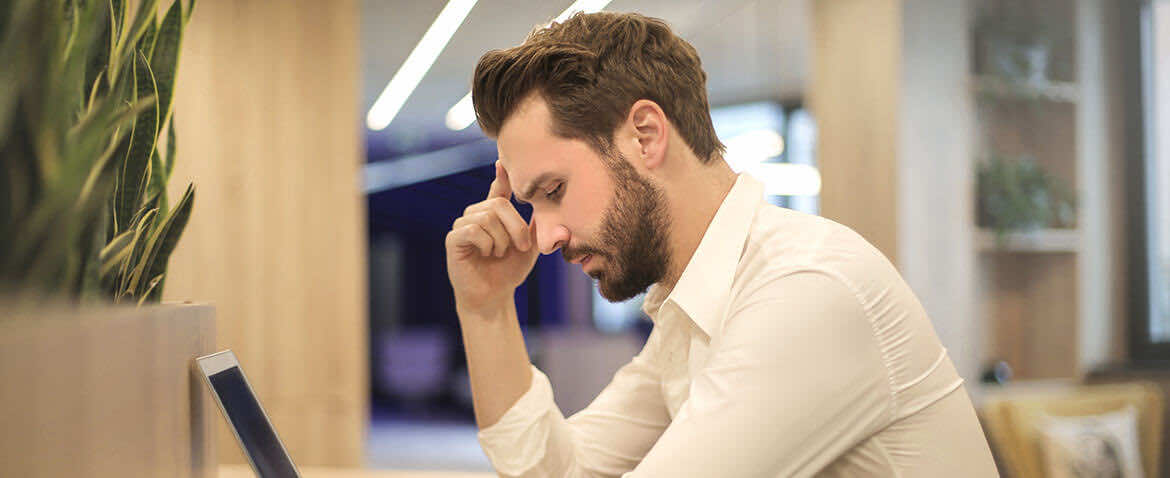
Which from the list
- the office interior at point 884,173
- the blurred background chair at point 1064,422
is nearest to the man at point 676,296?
the blurred background chair at point 1064,422

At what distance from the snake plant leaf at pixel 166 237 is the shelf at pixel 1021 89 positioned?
3.47m

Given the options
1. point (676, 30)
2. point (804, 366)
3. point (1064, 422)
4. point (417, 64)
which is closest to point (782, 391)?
point (804, 366)

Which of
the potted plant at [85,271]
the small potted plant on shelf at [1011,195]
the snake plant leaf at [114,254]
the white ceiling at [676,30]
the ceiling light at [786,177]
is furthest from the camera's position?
the ceiling light at [786,177]

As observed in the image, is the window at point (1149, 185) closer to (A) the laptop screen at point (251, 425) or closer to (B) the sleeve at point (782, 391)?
(B) the sleeve at point (782, 391)

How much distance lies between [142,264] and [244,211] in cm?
303

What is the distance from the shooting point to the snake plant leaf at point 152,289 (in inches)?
29.3

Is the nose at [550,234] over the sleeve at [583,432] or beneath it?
over

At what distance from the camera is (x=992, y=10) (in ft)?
12.1

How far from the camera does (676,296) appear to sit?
109 centimetres

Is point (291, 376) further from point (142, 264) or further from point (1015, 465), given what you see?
point (142, 264)

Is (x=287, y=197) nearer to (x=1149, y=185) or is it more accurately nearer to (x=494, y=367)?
(x=494, y=367)

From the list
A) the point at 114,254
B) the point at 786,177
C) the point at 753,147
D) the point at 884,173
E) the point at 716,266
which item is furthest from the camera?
the point at 753,147

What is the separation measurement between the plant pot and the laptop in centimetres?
2

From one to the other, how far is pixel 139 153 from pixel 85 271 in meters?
0.21
